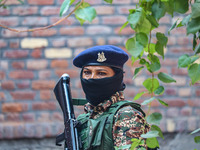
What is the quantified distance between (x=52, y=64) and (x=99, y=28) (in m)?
0.64

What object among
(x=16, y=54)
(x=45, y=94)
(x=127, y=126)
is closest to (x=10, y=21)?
(x=16, y=54)

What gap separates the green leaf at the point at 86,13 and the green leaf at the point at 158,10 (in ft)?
0.75

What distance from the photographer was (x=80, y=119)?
7.11 feet

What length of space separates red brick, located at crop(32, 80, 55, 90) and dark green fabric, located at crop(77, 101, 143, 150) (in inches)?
73.7

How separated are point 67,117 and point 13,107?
1.85 metres

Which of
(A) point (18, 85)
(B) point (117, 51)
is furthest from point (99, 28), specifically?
(B) point (117, 51)

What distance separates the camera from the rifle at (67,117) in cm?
204

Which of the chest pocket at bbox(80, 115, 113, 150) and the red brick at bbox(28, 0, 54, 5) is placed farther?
the red brick at bbox(28, 0, 54, 5)

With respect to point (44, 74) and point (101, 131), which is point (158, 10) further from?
point (44, 74)

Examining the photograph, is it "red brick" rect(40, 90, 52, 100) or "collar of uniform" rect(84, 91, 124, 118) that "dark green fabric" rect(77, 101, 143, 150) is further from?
"red brick" rect(40, 90, 52, 100)

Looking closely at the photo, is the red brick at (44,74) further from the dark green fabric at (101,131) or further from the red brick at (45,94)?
the dark green fabric at (101,131)

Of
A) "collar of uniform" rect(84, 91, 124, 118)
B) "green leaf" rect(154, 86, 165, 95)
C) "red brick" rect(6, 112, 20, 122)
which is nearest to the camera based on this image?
"green leaf" rect(154, 86, 165, 95)

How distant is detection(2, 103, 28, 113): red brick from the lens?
3.85 metres

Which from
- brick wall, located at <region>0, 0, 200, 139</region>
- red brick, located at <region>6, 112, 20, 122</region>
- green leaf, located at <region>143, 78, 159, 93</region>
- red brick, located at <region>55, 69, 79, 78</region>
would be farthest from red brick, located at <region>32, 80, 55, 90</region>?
green leaf, located at <region>143, 78, 159, 93</region>
